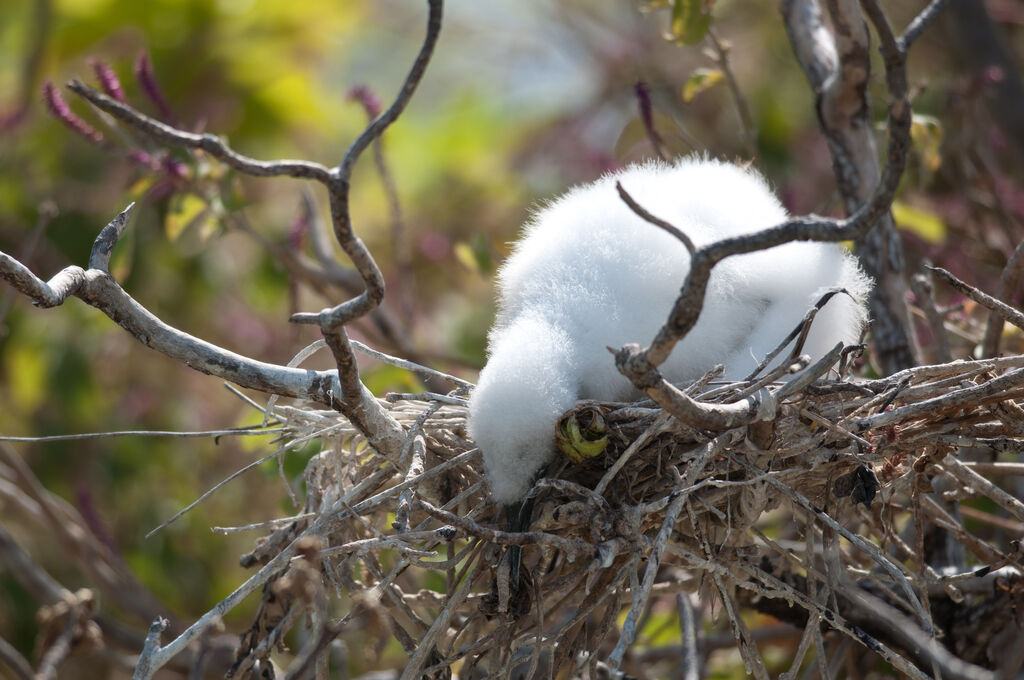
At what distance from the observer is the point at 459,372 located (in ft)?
10.5

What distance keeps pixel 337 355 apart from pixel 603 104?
137 inches

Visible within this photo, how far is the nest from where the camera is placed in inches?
A: 55.5

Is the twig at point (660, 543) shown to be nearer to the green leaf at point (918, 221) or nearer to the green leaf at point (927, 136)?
the green leaf at point (927, 136)

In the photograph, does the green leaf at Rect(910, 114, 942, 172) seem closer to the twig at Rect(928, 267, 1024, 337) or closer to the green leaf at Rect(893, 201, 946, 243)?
the green leaf at Rect(893, 201, 946, 243)

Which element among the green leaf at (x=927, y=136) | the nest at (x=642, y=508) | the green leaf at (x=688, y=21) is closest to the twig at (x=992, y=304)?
the nest at (x=642, y=508)

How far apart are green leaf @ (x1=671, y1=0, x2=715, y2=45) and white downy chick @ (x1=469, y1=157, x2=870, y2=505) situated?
329 mm

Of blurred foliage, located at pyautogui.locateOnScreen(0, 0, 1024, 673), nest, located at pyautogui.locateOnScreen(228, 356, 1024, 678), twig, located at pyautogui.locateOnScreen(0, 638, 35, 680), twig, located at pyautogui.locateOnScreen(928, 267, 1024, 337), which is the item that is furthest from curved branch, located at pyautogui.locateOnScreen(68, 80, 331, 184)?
blurred foliage, located at pyautogui.locateOnScreen(0, 0, 1024, 673)

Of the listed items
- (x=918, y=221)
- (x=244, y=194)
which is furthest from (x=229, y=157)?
(x=244, y=194)

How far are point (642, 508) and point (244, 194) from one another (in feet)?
6.59

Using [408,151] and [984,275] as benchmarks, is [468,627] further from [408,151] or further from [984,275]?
[408,151]

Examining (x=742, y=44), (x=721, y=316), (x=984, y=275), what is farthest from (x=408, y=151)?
(x=721, y=316)

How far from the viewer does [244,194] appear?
300 centimetres

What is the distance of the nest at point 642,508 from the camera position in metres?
1.41

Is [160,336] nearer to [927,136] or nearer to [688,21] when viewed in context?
[688,21]
